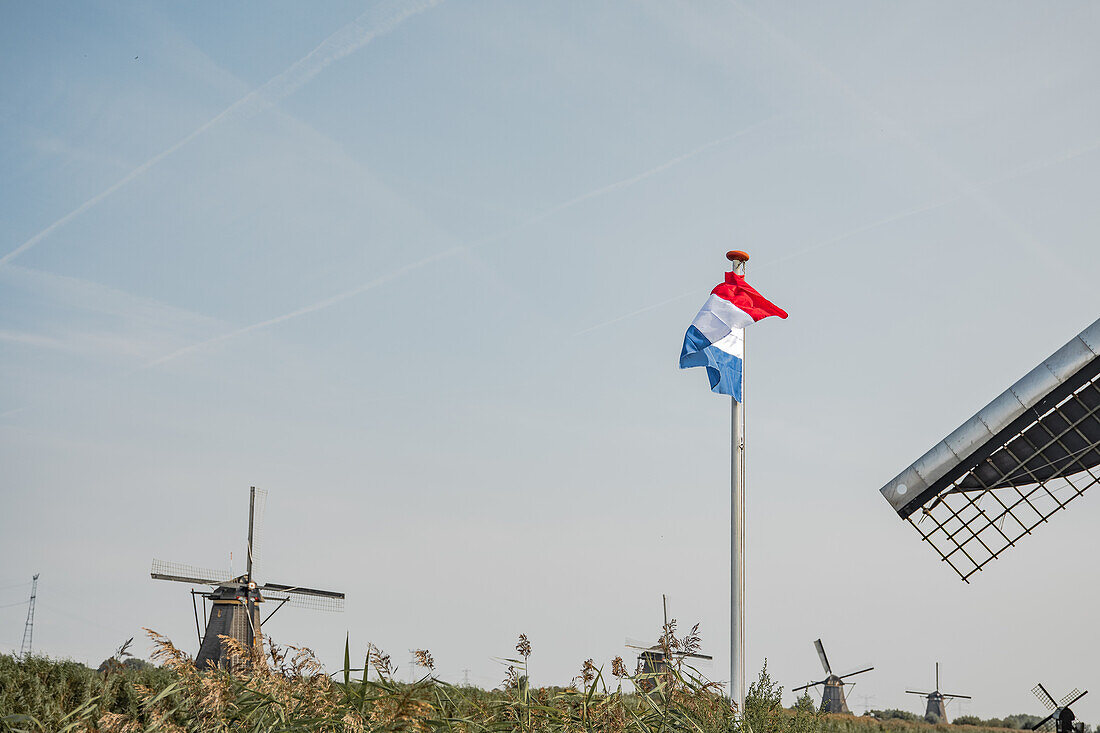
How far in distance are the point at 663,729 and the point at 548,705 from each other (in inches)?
44.3

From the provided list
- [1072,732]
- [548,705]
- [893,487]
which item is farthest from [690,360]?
[1072,732]

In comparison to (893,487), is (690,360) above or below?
above

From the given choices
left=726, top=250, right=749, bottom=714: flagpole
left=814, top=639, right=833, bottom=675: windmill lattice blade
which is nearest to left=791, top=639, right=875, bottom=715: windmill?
left=814, top=639, right=833, bottom=675: windmill lattice blade

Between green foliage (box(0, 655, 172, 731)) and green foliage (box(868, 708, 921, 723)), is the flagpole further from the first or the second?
green foliage (box(868, 708, 921, 723))

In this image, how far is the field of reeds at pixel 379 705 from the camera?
7.43 meters

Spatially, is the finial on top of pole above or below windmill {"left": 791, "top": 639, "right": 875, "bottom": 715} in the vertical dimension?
above

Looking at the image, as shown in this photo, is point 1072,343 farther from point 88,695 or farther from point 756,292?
point 88,695

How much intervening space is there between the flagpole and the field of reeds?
1.02 meters

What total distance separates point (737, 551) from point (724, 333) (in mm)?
3263

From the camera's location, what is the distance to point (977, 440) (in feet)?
52.1

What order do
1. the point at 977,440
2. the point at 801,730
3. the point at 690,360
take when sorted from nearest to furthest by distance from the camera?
the point at 801,730, the point at 690,360, the point at 977,440

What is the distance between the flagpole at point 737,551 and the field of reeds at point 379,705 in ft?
3.34

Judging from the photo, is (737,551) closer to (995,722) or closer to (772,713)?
(772,713)

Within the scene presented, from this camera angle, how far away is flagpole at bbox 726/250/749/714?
41.3ft
